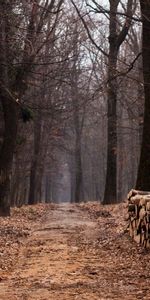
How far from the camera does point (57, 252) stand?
9.78 metres

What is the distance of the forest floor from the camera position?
265 inches

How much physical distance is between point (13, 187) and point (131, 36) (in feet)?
34.3

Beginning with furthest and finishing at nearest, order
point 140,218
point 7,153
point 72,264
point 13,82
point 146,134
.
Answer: point 13,82 → point 7,153 → point 146,134 → point 140,218 → point 72,264

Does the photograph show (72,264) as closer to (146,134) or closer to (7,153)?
(146,134)

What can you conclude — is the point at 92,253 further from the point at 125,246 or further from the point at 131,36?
the point at 131,36

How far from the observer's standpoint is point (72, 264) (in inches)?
340

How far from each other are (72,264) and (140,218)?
2003 mm

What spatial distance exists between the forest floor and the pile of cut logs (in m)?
0.20

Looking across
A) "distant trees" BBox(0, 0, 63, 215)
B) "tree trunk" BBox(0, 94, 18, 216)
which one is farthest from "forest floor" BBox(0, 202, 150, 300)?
"distant trees" BBox(0, 0, 63, 215)

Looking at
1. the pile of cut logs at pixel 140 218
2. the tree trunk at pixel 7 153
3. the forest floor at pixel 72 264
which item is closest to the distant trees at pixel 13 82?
the tree trunk at pixel 7 153

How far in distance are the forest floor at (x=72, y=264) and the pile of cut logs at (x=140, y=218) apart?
198 mm

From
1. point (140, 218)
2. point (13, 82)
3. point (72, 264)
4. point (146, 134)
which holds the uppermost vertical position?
point (13, 82)

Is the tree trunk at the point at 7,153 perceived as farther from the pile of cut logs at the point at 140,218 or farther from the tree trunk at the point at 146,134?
the pile of cut logs at the point at 140,218

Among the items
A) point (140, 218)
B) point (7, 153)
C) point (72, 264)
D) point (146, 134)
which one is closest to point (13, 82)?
point (7, 153)
